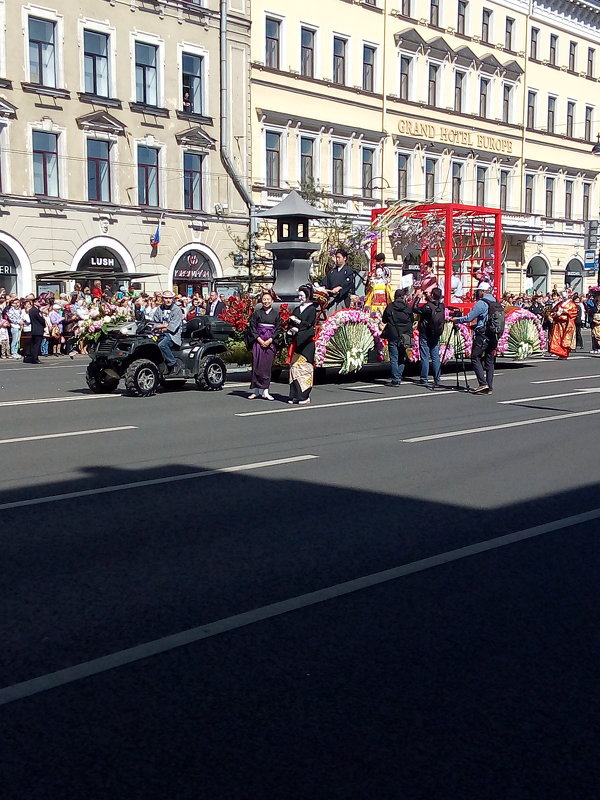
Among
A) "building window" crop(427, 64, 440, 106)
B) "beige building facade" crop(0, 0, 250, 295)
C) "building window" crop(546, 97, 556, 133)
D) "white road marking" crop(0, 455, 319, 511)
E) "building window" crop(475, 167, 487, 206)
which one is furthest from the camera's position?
"building window" crop(546, 97, 556, 133)

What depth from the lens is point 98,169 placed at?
1368 inches

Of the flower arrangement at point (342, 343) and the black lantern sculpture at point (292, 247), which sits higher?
the black lantern sculpture at point (292, 247)

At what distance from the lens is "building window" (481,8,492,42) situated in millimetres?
50031

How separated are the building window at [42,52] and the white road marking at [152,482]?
26984 millimetres

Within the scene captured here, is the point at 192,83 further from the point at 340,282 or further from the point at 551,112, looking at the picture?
the point at 551,112

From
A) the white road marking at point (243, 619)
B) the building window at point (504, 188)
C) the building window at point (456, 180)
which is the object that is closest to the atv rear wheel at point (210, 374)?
the white road marking at point (243, 619)

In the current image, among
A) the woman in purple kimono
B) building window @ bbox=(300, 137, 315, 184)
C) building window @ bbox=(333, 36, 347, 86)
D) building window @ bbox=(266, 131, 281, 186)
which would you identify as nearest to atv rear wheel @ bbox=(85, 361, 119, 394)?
the woman in purple kimono

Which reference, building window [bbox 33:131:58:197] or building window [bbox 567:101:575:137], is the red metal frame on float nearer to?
building window [bbox 33:131:58:197]

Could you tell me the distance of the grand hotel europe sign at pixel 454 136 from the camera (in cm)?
4638

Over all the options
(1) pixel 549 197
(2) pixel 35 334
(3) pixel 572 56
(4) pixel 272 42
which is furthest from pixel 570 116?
(2) pixel 35 334

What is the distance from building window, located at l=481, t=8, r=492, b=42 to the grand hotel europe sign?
15.7ft

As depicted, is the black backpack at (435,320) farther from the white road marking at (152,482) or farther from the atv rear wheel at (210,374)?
the white road marking at (152,482)

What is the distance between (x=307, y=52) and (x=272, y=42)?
1.96m

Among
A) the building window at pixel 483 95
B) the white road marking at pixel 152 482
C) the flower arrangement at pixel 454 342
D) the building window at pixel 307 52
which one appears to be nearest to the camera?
the white road marking at pixel 152 482
